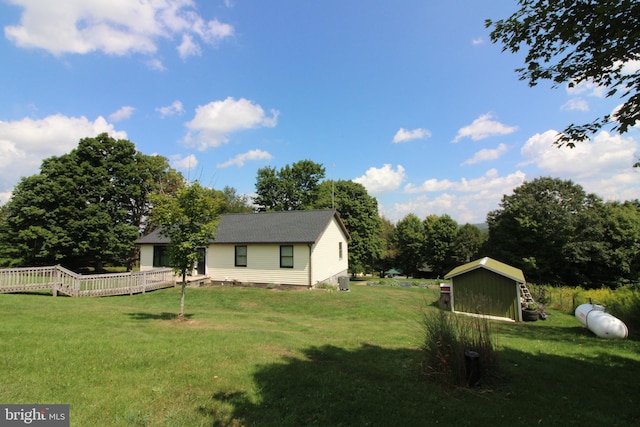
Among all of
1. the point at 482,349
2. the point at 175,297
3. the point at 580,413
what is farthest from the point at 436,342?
the point at 175,297

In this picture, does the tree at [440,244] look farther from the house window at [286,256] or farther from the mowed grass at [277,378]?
the mowed grass at [277,378]

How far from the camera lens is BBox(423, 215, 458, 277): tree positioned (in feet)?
164

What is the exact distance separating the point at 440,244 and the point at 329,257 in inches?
1328

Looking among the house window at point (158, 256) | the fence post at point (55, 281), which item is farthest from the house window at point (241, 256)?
the fence post at point (55, 281)

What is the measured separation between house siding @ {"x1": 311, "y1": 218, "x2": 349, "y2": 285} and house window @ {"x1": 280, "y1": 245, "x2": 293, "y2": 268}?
4.70 ft

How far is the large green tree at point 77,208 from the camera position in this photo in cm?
2567

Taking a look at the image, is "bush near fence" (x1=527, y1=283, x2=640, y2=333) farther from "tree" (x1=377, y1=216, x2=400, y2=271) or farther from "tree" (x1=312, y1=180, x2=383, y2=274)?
"tree" (x1=377, y1=216, x2=400, y2=271)

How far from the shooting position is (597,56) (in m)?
4.64

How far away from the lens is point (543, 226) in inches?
1387

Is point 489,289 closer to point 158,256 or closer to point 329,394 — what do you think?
point 329,394

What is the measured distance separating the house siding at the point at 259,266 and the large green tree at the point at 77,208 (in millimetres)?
13451

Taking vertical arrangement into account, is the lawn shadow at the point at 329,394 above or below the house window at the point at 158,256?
below
